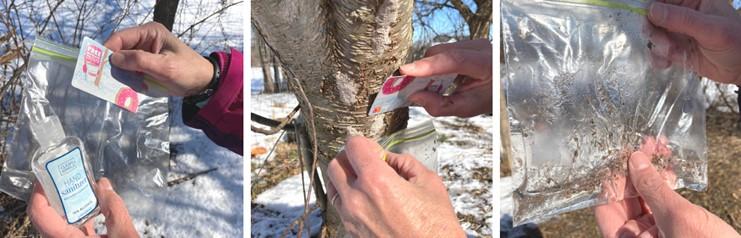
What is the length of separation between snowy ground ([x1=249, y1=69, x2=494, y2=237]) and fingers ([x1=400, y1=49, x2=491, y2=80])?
2.90ft

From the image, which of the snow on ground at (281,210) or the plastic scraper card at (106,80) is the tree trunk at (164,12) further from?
the snow on ground at (281,210)

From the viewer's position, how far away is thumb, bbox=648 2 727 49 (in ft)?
2.42

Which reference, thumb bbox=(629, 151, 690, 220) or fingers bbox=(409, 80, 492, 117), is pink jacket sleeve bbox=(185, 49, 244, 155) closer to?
fingers bbox=(409, 80, 492, 117)

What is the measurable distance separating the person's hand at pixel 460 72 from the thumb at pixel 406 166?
0.16 meters

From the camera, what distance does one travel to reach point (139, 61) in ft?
2.80

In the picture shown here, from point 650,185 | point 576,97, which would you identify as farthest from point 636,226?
point 576,97

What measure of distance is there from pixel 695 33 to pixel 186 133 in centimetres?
199

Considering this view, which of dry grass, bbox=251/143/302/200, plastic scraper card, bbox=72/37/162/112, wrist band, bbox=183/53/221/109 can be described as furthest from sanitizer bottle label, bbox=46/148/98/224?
dry grass, bbox=251/143/302/200

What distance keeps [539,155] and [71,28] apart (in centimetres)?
172

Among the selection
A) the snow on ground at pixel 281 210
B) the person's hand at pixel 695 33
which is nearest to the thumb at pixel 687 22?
the person's hand at pixel 695 33

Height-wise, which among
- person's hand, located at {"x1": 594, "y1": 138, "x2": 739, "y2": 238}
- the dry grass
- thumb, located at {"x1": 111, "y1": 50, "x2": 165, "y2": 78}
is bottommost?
the dry grass

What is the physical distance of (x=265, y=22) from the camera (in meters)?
0.71

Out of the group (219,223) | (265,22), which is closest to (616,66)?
(265,22)

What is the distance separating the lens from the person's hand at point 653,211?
0.75 m
